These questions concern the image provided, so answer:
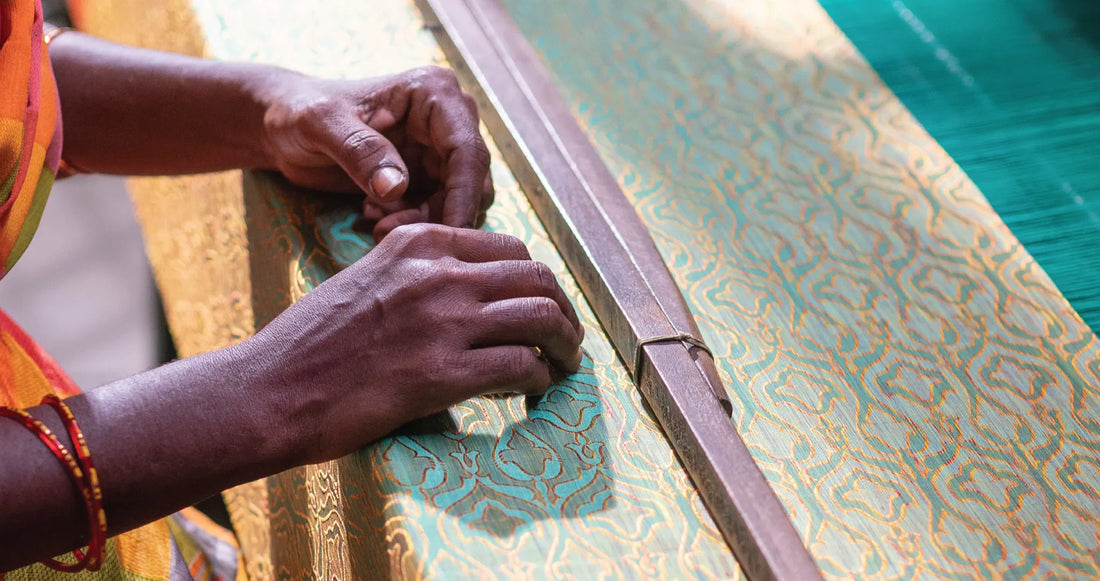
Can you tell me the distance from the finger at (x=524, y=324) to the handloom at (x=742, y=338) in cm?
A: 7

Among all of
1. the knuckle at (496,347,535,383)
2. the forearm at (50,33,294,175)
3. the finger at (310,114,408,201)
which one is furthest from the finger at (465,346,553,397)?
the forearm at (50,33,294,175)

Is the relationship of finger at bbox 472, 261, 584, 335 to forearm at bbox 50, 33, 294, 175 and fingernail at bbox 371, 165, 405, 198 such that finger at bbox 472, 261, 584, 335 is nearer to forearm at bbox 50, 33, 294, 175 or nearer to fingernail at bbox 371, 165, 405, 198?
fingernail at bbox 371, 165, 405, 198

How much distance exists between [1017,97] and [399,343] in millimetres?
919

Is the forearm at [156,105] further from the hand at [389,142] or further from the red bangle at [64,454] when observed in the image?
the red bangle at [64,454]

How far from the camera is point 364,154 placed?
94 centimetres

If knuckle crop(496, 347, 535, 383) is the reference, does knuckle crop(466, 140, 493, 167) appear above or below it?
above

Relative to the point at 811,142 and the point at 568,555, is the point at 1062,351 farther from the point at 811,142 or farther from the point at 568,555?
the point at 568,555

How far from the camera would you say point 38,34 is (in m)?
0.93

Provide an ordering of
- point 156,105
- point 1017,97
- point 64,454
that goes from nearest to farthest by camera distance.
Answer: point 64,454 → point 156,105 → point 1017,97

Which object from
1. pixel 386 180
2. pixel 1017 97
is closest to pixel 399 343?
pixel 386 180

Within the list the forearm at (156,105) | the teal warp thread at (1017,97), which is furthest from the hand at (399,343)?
the teal warp thread at (1017,97)

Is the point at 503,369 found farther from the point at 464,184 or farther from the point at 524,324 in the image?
the point at 464,184

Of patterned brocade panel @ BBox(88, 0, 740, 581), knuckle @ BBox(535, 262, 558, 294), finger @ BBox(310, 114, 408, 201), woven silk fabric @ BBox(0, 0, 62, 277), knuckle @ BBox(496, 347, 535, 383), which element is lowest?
patterned brocade panel @ BBox(88, 0, 740, 581)

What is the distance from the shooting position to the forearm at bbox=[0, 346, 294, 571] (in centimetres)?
71
